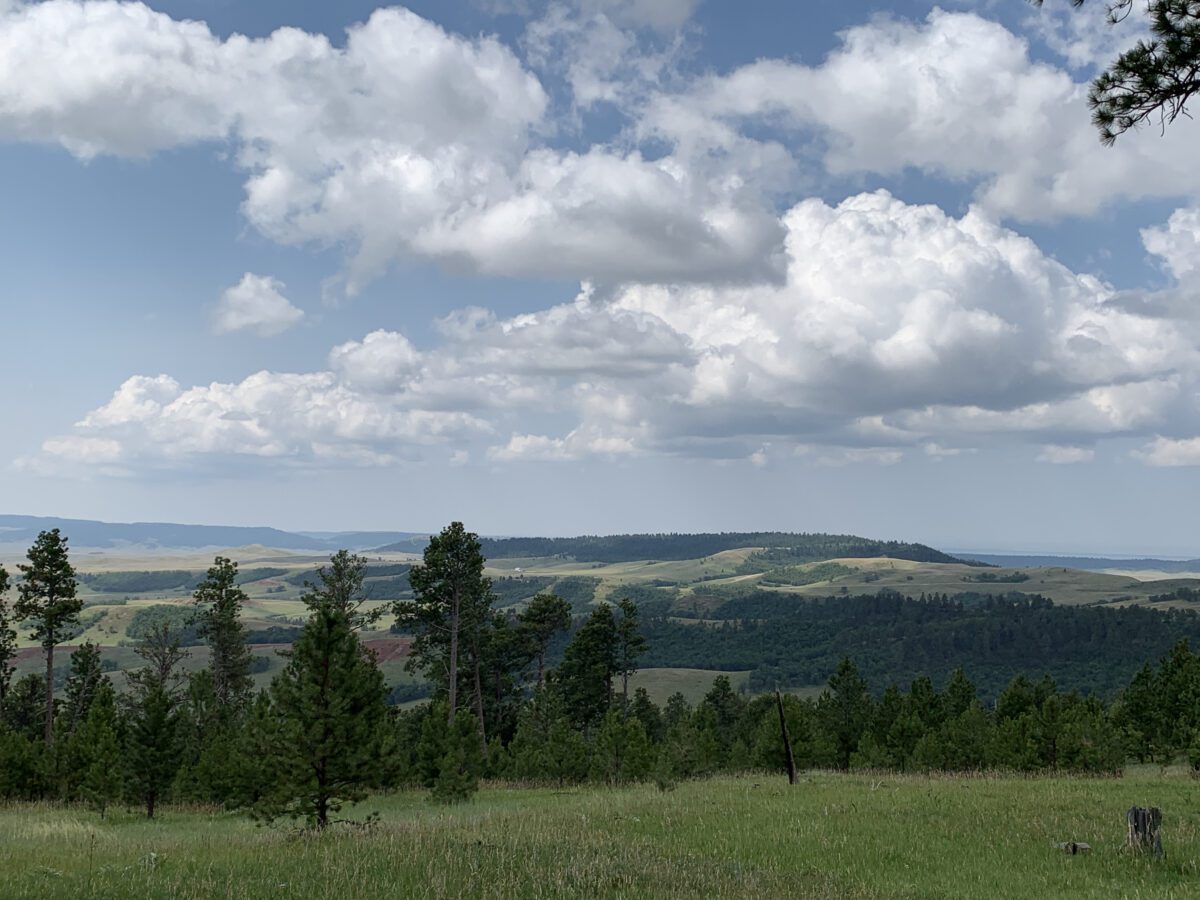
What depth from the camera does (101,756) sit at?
3841 centimetres

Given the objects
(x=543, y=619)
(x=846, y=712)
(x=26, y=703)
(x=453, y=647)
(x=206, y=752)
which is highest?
(x=453, y=647)

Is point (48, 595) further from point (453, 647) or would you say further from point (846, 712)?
point (846, 712)

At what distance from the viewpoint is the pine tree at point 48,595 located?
2106 inches

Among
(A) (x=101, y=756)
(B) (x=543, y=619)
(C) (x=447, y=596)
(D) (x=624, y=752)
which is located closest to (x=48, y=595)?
(A) (x=101, y=756)

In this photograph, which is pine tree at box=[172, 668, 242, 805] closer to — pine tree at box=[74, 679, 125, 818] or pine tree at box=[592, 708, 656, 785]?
pine tree at box=[74, 679, 125, 818]

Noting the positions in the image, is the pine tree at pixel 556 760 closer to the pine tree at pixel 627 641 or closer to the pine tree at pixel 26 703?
the pine tree at pixel 627 641

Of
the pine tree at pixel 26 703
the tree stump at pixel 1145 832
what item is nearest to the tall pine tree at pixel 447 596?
the pine tree at pixel 26 703

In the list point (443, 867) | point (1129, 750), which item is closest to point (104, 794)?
point (443, 867)

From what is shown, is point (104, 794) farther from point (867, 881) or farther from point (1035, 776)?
point (1035, 776)

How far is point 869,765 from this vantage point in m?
60.7

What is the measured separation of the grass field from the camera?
13.3 meters

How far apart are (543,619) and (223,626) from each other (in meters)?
24.7

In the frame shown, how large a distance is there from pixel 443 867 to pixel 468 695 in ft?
173

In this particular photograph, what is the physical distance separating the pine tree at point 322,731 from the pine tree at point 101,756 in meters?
17.5
